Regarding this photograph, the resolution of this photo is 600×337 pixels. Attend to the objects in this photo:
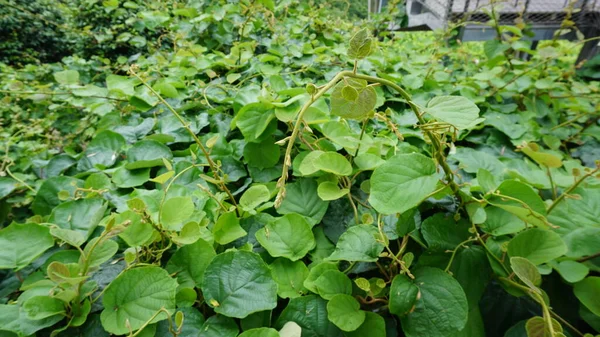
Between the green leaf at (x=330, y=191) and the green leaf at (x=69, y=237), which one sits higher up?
the green leaf at (x=69, y=237)

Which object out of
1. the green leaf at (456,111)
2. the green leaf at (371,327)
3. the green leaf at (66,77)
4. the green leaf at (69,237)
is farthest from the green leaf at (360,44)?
the green leaf at (66,77)

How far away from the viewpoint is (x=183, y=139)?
815 millimetres

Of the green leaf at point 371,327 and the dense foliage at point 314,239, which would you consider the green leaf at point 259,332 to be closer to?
the dense foliage at point 314,239

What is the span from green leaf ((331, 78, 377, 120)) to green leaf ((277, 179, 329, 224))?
0.23 m

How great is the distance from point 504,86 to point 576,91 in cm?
28

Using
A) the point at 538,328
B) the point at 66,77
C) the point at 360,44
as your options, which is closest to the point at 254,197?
the point at 360,44

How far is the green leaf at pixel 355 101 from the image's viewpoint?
1.22ft

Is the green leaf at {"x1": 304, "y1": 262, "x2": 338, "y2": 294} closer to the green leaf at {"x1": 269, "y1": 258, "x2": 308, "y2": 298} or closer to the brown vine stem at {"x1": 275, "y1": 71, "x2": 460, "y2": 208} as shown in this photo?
the green leaf at {"x1": 269, "y1": 258, "x2": 308, "y2": 298}

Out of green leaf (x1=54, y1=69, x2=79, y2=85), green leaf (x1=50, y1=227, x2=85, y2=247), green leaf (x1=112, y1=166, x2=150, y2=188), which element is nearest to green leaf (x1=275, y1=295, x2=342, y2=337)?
green leaf (x1=50, y1=227, x2=85, y2=247)

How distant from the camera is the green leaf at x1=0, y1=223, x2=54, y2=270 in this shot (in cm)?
48

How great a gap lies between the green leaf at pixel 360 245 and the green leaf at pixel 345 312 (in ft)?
0.18

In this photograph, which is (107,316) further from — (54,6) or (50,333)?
(54,6)

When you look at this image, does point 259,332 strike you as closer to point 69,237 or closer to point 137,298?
point 137,298

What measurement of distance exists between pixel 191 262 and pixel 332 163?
28 cm
